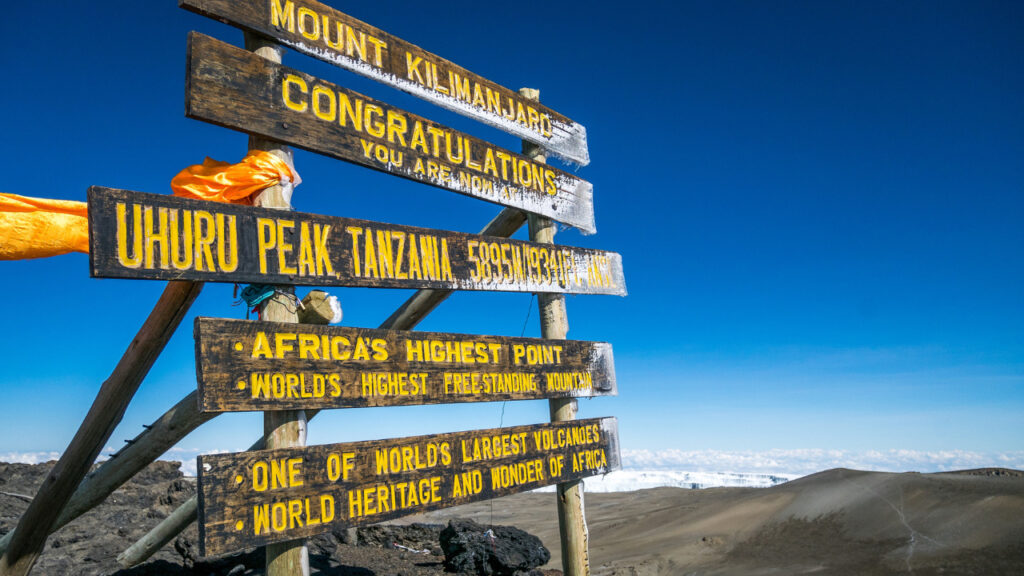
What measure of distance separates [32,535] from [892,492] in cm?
1075

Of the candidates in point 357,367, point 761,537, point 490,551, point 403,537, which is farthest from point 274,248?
point 761,537

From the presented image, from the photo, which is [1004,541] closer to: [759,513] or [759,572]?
[759,572]

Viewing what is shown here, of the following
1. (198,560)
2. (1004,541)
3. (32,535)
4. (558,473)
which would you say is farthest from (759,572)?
(32,535)

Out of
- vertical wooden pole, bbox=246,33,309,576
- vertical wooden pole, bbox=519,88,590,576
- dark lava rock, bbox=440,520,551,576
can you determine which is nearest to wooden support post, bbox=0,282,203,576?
vertical wooden pole, bbox=246,33,309,576

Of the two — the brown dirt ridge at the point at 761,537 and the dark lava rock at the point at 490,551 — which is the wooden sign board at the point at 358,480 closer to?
the dark lava rock at the point at 490,551

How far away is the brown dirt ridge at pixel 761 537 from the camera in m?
7.39

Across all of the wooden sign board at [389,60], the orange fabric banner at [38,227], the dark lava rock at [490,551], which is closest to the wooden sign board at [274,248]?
the orange fabric banner at [38,227]

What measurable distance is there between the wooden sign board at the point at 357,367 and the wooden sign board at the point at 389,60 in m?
1.83

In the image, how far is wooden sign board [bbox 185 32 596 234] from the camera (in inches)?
134

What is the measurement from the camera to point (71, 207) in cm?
361

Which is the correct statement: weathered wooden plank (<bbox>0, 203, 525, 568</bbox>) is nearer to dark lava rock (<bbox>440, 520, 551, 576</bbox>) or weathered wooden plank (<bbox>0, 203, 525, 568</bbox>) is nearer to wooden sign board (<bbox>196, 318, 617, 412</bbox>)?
wooden sign board (<bbox>196, 318, 617, 412</bbox>)

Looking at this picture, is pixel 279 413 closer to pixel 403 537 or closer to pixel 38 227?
pixel 38 227

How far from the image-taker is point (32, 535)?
4664 mm

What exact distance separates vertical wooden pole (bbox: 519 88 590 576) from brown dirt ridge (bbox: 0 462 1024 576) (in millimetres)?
2794
